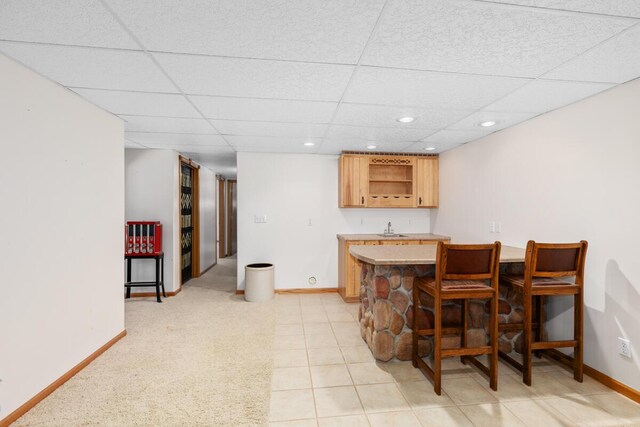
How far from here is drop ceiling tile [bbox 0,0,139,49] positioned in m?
1.37

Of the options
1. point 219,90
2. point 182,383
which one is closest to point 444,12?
point 219,90

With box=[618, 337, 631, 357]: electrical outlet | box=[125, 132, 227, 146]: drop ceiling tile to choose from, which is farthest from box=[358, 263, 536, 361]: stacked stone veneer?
box=[125, 132, 227, 146]: drop ceiling tile

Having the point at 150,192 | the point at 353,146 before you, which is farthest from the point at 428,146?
the point at 150,192

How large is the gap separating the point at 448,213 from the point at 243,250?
10.7ft

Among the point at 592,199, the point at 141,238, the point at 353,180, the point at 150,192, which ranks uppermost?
the point at 353,180

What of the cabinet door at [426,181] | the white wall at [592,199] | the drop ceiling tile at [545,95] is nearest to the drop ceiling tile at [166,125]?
the drop ceiling tile at [545,95]

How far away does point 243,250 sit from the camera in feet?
15.7

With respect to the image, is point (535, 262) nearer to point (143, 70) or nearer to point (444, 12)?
point (444, 12)

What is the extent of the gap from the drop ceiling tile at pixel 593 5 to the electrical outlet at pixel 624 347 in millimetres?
2142

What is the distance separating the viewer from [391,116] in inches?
115

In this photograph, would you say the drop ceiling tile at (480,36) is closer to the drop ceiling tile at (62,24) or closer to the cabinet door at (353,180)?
the drop ceiling tile at (62,24)

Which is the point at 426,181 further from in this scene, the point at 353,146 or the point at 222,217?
the point at 222,217

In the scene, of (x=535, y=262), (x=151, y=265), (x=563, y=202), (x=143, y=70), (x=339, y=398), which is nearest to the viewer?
(x=143, y=70)

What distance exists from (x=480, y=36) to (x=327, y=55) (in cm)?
84
